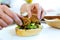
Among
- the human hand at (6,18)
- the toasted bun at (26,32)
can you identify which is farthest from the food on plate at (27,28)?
the human hand at (6,18)

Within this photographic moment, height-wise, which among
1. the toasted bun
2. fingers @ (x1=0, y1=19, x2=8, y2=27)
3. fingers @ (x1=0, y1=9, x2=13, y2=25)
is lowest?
the toasted bun

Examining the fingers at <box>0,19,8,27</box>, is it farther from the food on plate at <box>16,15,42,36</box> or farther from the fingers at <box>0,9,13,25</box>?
the food on plate at <box>16,15,42,36</box>

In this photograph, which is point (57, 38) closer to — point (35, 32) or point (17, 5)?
point (35, 32)

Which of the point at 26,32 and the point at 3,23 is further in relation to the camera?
the point at 26,32

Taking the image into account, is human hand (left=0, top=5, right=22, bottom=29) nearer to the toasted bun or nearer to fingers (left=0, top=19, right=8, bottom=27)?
fingers (left=0, top=19, right=8, bottom=27)

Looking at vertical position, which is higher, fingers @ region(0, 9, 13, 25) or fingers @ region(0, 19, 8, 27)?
fingers @ region(0, 9, 13, 25)

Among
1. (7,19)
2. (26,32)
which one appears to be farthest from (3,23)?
(26,32)

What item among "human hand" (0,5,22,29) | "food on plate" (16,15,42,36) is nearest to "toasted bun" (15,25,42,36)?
"food on plate" (16,15,42,36)

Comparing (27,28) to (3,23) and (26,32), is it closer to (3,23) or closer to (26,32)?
(26,32)

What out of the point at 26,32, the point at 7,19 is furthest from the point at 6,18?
the point at 26,32

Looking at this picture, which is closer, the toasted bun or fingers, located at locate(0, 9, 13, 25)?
fingers, located at locate(0, 9, 13, 25)

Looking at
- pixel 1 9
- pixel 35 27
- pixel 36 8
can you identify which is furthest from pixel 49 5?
pixel 1 9
